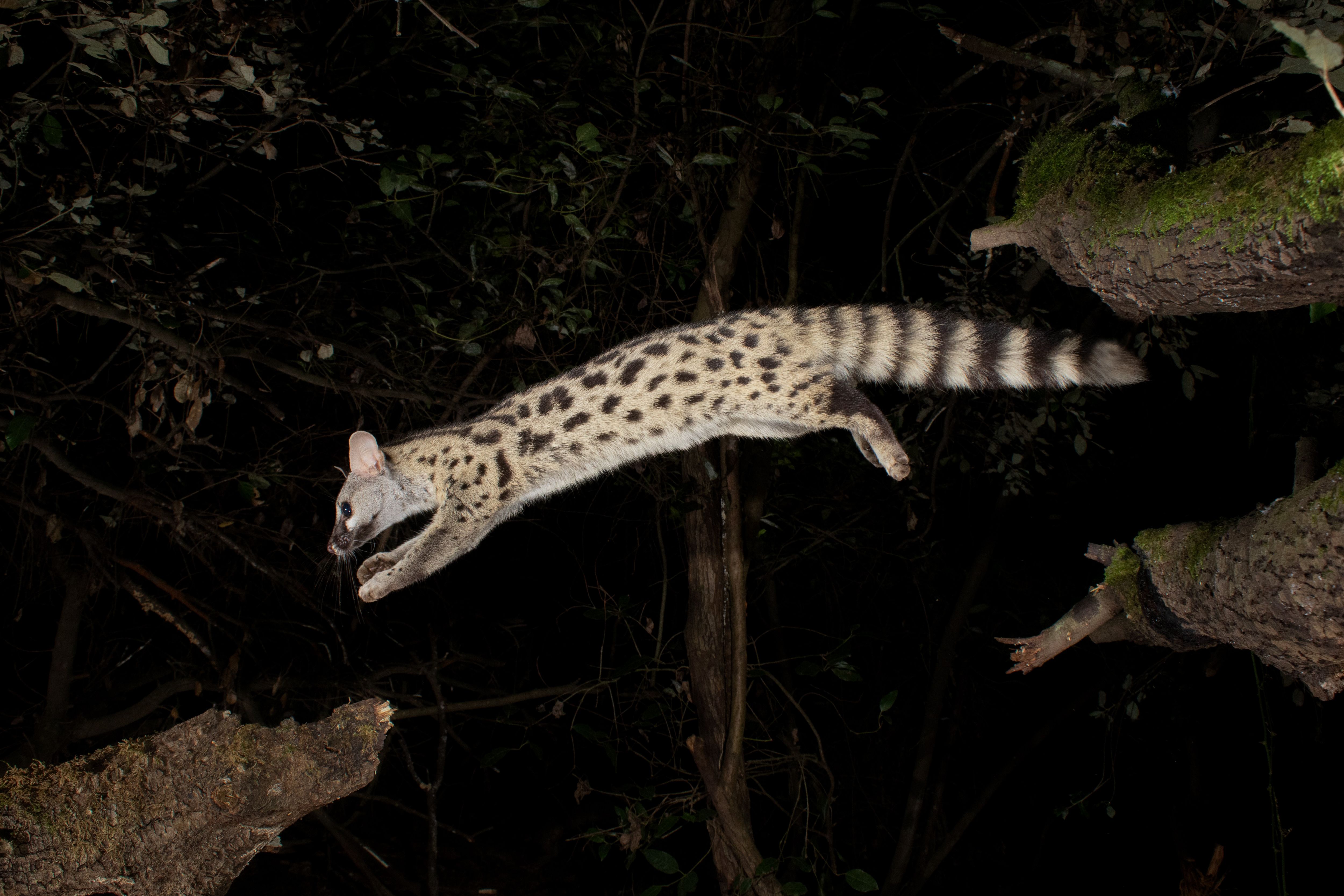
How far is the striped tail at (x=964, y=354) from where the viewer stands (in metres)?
2.94

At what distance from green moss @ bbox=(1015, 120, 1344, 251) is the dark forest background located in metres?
0.30

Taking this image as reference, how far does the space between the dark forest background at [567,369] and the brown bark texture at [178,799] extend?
173 cm

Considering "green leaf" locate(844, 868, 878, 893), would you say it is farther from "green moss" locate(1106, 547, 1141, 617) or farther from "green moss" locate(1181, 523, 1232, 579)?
"green moss" locate(1181, 523, 1232, 579)

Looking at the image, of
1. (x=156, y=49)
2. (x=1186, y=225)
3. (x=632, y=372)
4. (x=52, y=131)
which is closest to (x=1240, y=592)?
(x=1186, y=225)

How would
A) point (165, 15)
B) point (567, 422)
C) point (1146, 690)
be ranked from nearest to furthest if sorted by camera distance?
1. point (165, 15)
2. point (567, 422)
3. point (1146, 690)

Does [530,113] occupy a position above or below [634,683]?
above

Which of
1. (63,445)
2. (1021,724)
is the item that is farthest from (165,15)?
(1021,724)

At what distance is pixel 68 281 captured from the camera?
3.02 m

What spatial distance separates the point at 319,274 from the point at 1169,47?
337 centimetres

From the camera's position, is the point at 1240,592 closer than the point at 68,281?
A: Yes

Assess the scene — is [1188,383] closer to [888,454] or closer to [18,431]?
[888,454]

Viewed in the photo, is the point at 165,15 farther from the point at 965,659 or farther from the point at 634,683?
the point at 965,659

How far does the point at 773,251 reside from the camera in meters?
5.12

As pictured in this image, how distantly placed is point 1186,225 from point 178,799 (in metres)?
2.30
